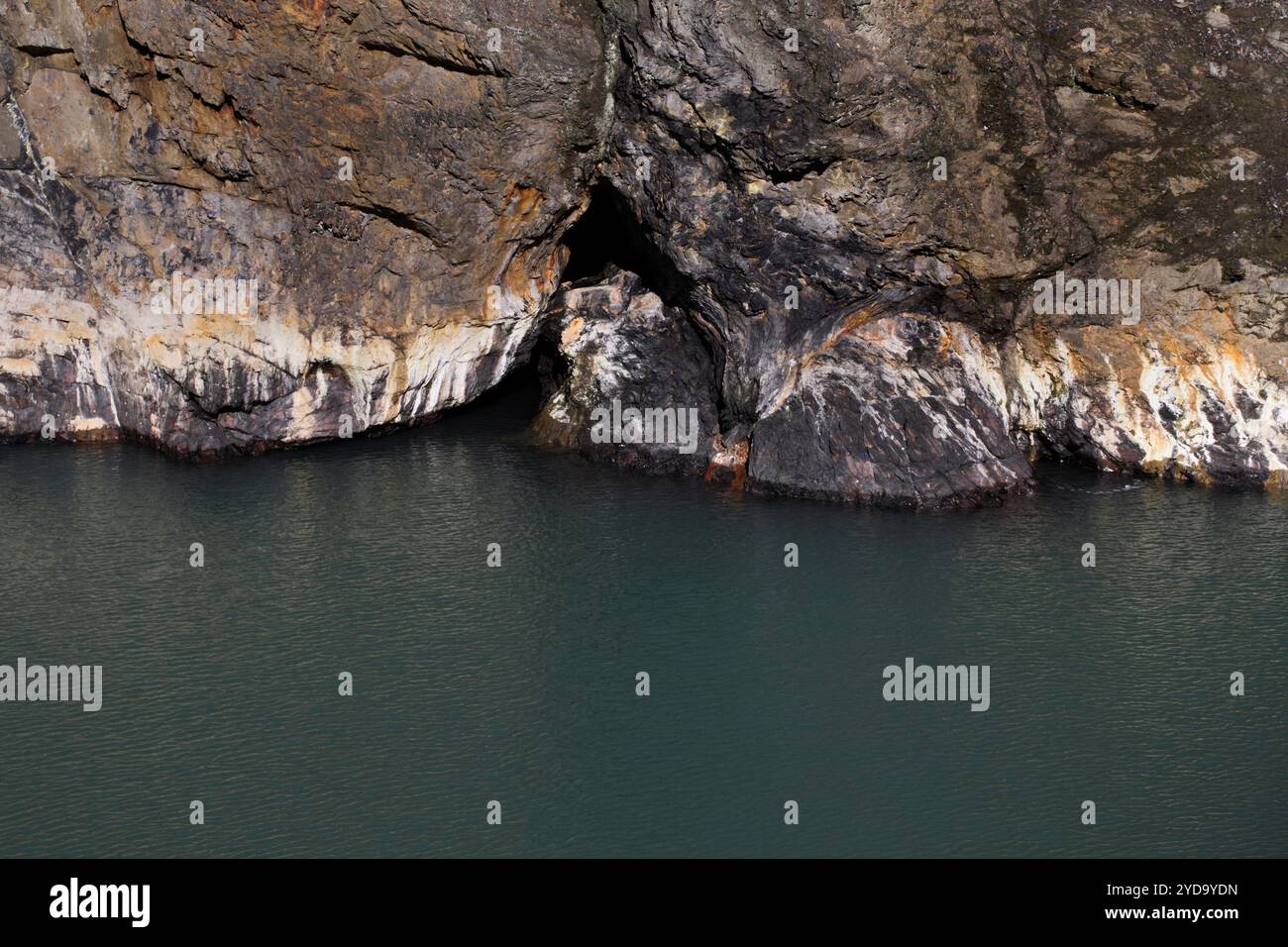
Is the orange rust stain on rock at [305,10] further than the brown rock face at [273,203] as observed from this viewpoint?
No

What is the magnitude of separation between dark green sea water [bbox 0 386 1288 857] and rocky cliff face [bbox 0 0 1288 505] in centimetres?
223

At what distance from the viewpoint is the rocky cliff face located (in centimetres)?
3638

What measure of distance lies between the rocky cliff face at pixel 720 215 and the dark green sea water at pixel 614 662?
2.23 metres

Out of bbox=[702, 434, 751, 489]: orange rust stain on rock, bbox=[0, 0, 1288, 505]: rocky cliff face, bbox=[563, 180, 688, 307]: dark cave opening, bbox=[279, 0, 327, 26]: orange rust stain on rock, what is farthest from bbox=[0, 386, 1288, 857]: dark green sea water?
bbox=[279, 0, 327, 26]: orange rust stain on rock

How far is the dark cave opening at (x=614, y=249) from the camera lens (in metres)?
39.6

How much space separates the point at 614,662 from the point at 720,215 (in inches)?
531

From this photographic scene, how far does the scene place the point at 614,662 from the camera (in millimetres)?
29375

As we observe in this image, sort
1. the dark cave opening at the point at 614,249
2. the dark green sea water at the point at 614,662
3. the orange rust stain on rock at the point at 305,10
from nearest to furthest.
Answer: the dark green sea water at the point at 614,662 < the orange rust stain on rock at the point at 305,10 < the dark cave opening at the point at 614,249

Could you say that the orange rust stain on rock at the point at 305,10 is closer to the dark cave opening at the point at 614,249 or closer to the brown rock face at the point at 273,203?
the brown rock face at the point at 273,203

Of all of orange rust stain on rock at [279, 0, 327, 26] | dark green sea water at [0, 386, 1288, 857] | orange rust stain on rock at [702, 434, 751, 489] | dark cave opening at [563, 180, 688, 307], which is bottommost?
dark green sea water at [0, 386, 1288, 857]

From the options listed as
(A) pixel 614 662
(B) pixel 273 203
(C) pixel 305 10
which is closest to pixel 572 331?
(B) pixel 273 203

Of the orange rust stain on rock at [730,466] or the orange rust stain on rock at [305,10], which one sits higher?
the orange rust stain on rock at [305,10]

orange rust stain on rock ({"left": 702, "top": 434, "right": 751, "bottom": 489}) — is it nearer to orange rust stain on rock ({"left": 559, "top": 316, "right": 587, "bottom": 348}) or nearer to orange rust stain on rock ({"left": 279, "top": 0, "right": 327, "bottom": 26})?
orange rust stain on rock ({"left": 559, "top": 316, "right": 587, "bottom": 348})

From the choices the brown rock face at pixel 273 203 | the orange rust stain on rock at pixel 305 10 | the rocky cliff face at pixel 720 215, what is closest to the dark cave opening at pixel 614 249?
the rocky cliff face at pixel 720 215
